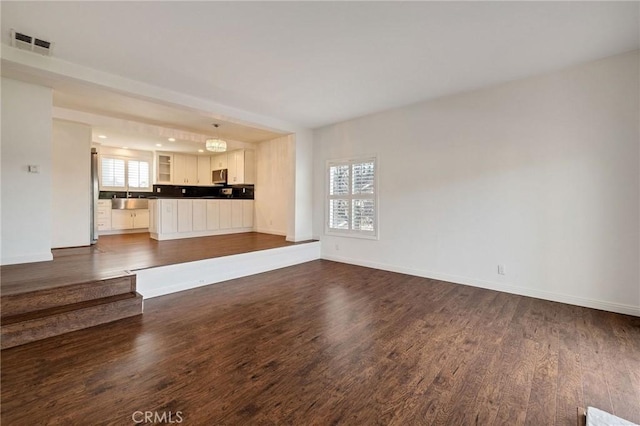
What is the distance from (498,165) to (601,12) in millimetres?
1767

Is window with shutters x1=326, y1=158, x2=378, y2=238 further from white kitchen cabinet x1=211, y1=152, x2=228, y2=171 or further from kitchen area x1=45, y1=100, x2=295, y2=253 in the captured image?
white kitchen cabinet x1=211, y1=152, x2=228, y2=171

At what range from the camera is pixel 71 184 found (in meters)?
4.84

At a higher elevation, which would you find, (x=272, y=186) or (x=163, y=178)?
(x=163, y=178)

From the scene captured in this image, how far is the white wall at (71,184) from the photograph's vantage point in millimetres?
4730

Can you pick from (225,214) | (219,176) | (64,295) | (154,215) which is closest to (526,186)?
(64,295)

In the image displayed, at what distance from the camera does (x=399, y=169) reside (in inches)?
186

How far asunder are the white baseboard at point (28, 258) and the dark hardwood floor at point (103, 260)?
12 centimetres

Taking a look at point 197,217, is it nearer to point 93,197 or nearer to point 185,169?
point 93,197

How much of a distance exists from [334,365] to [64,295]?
2.79m

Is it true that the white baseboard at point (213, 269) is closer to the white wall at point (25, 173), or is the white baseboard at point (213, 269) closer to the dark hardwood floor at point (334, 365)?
the dark hardwood floor at point (334, 365)

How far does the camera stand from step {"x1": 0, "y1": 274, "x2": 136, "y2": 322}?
2.49 m

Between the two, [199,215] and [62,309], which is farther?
[199,215]

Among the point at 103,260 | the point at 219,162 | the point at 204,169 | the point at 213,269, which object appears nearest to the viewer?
the point at 103,260

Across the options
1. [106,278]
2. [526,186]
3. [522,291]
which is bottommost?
[522,291]
